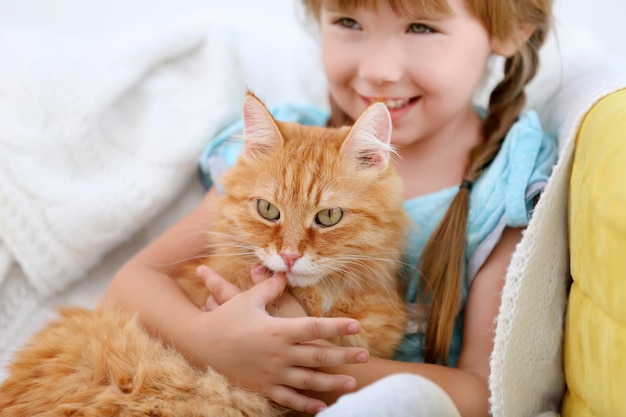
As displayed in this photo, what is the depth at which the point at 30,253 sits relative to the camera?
187 cm

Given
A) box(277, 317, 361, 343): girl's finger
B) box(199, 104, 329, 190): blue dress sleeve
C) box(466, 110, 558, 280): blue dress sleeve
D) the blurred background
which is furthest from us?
the blurred background

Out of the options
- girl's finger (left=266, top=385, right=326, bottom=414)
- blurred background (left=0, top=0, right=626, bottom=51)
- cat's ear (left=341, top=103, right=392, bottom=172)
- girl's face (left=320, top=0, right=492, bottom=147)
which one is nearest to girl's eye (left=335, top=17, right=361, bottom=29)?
girl's face (left=320, top=0, right=492, bottom=147)

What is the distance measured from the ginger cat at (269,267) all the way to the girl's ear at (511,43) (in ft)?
1.98

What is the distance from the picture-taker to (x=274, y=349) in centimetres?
132

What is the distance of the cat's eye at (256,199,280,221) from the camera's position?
143cm

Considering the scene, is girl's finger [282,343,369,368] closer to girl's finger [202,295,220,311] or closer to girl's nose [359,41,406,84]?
girl's finger [202,295,220,311]

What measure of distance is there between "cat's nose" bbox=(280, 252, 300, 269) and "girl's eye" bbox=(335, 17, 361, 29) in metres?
0.75

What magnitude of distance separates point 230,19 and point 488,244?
1.27m

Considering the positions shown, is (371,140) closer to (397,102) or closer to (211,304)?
(397,102)

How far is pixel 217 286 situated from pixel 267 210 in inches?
8.4

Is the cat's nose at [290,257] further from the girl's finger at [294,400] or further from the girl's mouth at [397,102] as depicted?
the girl's mouth at [397,102]

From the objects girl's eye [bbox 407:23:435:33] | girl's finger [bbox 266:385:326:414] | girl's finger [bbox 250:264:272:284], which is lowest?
girl's finger [bbox 266:385:326:414]

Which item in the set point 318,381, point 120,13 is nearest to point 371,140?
point 318,381

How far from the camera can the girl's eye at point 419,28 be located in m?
1.71
